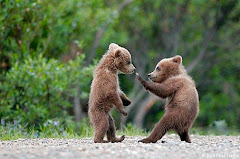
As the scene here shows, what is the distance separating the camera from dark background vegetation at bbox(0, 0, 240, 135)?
13281 mm

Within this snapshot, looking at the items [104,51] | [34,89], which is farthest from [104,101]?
[104,51]

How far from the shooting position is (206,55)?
25.9 m

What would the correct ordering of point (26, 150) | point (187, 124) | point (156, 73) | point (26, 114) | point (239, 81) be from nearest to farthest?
point (26, 150) → point (187, 124) → point (156, 73) → point (26, 114) → point (239, 81)

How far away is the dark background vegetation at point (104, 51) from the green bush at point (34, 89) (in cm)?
2

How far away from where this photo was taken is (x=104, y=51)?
982 inches

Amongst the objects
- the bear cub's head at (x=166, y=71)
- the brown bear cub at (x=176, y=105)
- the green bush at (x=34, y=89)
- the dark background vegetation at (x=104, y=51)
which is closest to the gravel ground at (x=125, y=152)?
the brown bear cub at (x=176, y=105)

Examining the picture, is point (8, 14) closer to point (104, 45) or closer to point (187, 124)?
point (187, 124)

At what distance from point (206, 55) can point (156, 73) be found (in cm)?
1652

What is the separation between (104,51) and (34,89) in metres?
12.1

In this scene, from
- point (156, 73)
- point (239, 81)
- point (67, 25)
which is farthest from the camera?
point (239, 81)

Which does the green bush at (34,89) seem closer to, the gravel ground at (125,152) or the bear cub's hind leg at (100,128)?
the bear cub's hind leg at (100,128)

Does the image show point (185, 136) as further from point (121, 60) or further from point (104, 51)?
point (104, 51)

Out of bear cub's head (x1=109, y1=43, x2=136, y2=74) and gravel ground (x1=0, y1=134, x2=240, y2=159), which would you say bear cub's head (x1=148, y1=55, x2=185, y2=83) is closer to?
bear cub's head (x1=109, y1=43, x2=136, y2=74)

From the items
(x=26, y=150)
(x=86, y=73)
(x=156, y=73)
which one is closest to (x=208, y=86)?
(x=86, y=73)
